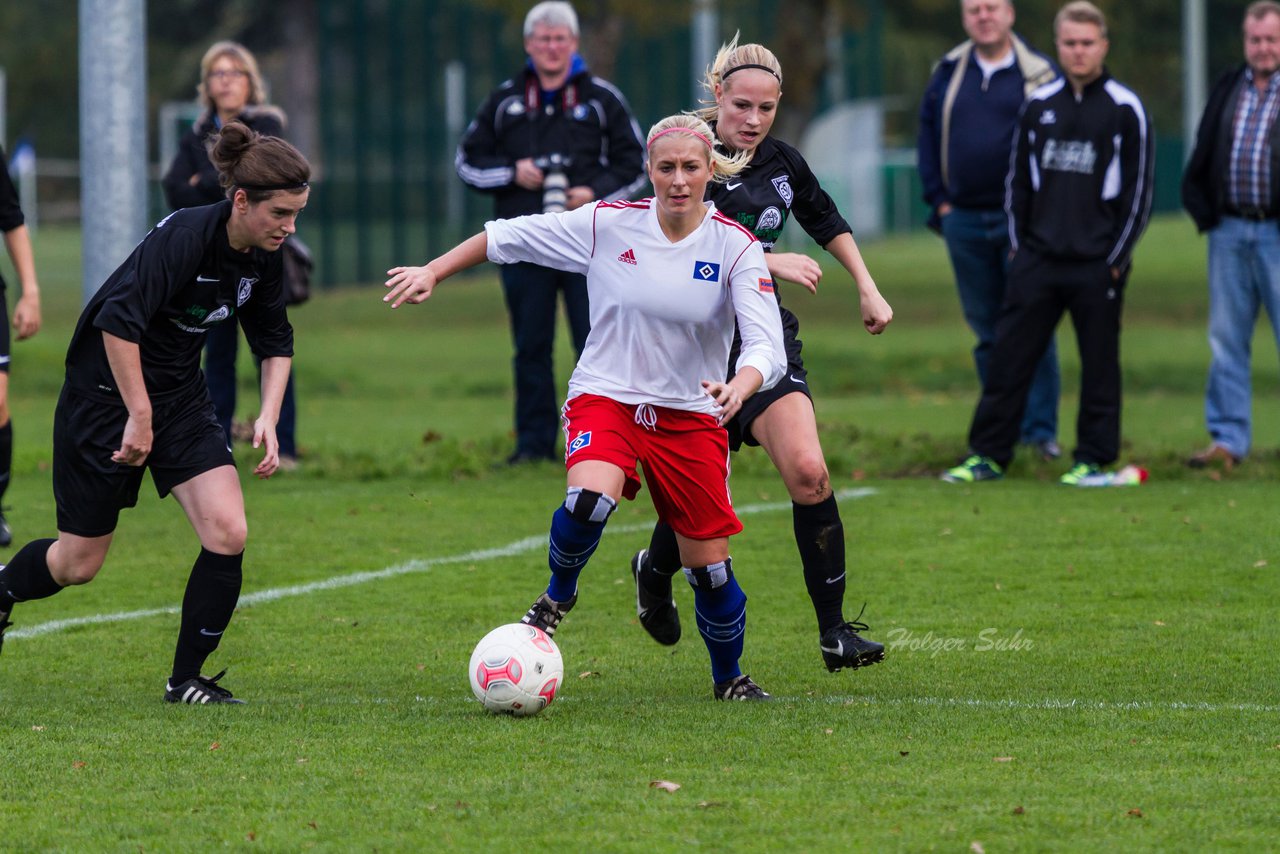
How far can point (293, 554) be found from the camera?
28.2ft

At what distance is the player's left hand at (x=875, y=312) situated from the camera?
6.12 m

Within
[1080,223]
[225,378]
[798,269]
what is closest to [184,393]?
[798,269]

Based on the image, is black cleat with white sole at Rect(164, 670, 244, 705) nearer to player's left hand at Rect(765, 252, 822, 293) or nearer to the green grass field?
the green grass field

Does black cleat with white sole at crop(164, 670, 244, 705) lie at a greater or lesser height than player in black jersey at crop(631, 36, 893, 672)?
lesser

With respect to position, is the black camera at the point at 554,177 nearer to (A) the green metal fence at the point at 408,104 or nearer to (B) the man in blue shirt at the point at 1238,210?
(B) the man in blue shirt at the point at 1238,210

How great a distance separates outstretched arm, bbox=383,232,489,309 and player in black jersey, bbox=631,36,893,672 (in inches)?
42.9

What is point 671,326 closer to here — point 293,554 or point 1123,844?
point 1123,844

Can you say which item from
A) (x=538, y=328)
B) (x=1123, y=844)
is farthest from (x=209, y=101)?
(x=1123, y=844)

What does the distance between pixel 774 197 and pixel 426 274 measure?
1612mm

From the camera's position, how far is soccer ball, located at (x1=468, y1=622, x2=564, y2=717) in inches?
218

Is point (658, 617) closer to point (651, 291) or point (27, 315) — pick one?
point (651, 291)

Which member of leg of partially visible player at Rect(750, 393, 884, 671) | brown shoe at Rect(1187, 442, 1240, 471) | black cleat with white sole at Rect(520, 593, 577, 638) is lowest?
brown shoe at Rect(1187, 442, 1240, 471)

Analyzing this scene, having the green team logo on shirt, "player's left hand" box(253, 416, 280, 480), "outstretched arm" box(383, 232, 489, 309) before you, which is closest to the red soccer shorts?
"outstretched arm" box(383, 232, 489, 309)

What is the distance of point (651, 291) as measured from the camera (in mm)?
5719
